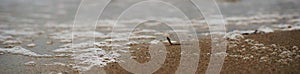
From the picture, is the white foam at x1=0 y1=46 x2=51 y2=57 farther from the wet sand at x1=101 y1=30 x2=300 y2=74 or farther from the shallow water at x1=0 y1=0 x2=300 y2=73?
the wet sand at x1=101 y1=30 x2=300 y2=74

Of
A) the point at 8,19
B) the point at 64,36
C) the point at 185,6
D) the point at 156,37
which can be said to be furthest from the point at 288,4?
the point at 8,19

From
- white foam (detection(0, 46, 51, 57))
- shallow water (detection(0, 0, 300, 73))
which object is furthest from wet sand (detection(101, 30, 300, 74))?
white foam (detection(0, 46, 51, 57))

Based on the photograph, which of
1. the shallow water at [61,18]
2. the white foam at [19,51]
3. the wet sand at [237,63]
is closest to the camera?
the wet sand at [237,63]

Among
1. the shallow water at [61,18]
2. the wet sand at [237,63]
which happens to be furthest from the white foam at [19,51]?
the wet sand at [237,63]

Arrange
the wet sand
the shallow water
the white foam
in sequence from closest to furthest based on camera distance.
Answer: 1. the wet sand
2. the white foam
3. the shallow water

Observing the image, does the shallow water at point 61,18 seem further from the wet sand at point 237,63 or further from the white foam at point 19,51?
the wet sand at point 237,63

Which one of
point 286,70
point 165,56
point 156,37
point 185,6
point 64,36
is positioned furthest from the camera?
point 185,6

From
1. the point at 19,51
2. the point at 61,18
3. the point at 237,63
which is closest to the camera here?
the point at 237,63

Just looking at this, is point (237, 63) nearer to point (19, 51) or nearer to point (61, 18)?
point (19, 51)

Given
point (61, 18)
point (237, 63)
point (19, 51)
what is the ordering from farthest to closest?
point (61, 18), point (19, 51), point (237, 63)

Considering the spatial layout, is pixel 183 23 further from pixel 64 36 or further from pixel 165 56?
pixel 165 56

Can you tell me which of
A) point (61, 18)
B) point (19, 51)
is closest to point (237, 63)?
point (19, 51)
